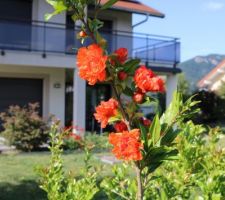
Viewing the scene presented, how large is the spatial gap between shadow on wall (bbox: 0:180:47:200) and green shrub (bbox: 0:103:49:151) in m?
5.46

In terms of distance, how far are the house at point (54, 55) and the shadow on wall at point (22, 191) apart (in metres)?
8.66

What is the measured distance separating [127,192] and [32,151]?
11190 mm

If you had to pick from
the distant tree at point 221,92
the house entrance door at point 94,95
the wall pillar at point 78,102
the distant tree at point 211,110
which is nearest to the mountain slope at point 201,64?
the distant tree at point 221,92

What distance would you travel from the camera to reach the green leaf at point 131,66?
2.59 meters

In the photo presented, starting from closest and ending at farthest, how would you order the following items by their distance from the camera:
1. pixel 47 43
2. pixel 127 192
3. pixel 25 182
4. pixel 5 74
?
pixel 127 192, pixel 25 182, pixel 47 43, pixel 5 74

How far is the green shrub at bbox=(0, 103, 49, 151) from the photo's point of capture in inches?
558

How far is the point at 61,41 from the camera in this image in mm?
17625

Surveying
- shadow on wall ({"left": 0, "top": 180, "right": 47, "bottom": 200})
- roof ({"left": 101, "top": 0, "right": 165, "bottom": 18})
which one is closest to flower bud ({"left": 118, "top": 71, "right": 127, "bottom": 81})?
shadow on wall ({"left": 0, "top": 180, "right": 47, "bottom": 200})

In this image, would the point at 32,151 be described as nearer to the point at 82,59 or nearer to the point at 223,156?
the point at 223,156

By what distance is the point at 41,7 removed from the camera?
62.1 feet

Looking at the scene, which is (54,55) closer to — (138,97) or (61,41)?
(61,41)

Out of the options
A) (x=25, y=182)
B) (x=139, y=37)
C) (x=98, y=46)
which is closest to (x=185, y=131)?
(x=98, y=46)

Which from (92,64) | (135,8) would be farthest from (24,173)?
(135,8)

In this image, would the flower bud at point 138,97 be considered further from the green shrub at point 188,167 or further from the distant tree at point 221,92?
the distant tree at point 221,92
